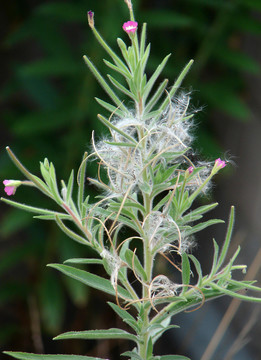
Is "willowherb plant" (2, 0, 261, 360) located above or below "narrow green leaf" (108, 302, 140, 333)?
above

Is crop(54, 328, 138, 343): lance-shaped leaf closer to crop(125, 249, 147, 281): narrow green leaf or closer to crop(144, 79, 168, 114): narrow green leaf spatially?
crop(125, 249, 147, 281): narrow green leaf

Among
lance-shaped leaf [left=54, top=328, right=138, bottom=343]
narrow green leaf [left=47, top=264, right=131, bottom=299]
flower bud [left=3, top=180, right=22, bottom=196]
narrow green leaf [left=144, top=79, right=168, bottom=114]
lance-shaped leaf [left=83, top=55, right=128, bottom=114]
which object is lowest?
lance-shaped leaf [left=54, top=328, right=138, bottom=343]

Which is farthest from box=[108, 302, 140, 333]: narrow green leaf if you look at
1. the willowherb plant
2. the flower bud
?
the flower bud

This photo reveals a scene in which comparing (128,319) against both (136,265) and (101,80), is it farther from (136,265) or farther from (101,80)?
(101,80)

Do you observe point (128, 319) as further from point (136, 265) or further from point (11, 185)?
point (11, 185)

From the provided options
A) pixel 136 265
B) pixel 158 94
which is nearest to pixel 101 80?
pixel 158 94

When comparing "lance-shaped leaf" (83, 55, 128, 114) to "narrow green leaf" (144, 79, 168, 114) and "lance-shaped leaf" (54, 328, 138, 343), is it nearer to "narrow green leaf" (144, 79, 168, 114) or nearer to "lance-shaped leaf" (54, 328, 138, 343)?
"narrow green leaf" (144, 79, 168, 114)

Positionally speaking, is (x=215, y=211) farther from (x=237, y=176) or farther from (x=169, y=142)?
(x=169, y=142)

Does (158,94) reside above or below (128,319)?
above

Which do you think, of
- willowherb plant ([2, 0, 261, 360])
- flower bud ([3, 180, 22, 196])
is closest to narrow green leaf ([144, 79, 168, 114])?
willowherb plant ([2, 0, 261, 360])

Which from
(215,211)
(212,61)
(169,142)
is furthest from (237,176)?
(169,142)

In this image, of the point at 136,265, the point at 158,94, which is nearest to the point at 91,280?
the point at 136,265

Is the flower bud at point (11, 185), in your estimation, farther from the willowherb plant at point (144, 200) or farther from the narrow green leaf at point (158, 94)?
the narrow green leaf at point (158, 94)
